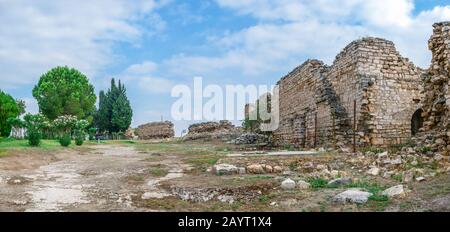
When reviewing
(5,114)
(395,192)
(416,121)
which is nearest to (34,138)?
(416,121)

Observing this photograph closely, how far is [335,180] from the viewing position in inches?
253

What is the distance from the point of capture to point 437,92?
10008mm

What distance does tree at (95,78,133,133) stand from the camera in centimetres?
4928

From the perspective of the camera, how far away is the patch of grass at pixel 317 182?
252 inches

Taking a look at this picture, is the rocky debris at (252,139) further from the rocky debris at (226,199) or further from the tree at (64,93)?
the tree at (64,93)

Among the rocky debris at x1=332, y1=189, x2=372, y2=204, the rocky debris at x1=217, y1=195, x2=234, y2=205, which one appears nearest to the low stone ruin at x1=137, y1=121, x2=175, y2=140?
the rocky debris at x1=217, y1=195, x2=234, y2=205

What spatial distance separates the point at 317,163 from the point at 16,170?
7.26 m

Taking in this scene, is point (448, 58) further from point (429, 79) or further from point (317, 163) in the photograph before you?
point (317, 163)

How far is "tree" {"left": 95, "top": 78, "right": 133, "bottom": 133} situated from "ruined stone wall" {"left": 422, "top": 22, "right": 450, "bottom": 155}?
4277 cm

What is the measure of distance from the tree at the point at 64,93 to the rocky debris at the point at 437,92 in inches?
1480

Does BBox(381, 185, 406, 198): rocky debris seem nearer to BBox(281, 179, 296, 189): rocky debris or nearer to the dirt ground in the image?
the dirt ground

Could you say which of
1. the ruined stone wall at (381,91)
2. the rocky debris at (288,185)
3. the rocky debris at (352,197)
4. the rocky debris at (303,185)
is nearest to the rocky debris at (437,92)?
the ruined stone wall at (381,91)

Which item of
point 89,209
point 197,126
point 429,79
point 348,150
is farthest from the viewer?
point 197,126

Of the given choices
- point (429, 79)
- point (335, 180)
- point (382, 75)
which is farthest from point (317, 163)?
point (382, 75)
